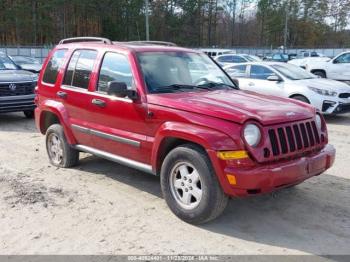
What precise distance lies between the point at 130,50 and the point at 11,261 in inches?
108

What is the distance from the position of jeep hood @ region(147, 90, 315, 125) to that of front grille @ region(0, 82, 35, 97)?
22.5 ft

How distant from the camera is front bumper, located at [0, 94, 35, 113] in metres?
10.7

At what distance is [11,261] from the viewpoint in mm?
3920

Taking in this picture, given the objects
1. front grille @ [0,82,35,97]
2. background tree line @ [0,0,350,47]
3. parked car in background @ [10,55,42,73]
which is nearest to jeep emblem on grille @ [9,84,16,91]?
front grille @ [0,82,35,97]

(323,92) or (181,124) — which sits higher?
(181,124)

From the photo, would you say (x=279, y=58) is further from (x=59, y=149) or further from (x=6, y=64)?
(x=59, y=149)

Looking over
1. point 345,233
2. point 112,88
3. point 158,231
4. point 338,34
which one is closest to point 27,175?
point 112,88

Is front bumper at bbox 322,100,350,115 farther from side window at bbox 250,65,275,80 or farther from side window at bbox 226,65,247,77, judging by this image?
side window at bbox 226,65,247,77

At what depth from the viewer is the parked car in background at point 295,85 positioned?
10.8 meters

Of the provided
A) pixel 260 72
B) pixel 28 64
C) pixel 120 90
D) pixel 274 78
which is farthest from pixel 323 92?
pixel 28 64

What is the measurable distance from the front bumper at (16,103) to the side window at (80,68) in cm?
503

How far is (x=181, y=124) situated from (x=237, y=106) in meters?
0.60

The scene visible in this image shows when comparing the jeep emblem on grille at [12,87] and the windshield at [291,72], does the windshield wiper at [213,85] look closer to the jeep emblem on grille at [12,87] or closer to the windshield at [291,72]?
the windshield at [291,72]

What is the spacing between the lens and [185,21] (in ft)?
253
